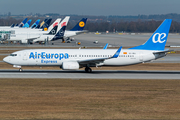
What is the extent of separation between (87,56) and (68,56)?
3019 millimetres

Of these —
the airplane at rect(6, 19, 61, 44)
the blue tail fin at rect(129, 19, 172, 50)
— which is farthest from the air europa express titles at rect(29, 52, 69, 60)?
the airplane at rect(6, 19, 61, 44)

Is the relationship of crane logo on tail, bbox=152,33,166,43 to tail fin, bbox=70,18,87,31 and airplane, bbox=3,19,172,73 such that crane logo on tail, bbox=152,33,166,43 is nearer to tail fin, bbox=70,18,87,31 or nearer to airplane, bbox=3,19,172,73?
airplane, bbox=3,19,172,73

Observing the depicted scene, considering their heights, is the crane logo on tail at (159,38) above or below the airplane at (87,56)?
above

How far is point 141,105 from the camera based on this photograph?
2592cm

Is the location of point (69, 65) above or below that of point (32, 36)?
below

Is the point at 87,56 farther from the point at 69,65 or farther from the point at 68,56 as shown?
the point at 69,65

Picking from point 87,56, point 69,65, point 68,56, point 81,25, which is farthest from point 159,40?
point 81,25

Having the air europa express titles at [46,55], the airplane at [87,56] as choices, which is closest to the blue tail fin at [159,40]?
the airplane at [87,56]

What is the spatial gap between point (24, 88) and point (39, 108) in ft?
29.3

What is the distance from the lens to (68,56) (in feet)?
149

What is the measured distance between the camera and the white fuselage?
44938 mm

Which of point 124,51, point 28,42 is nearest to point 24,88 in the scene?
point 124,51

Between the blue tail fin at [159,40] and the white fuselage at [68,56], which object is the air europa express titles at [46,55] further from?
the blue tail fin at [159,40]

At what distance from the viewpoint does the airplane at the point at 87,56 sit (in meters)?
44.9
